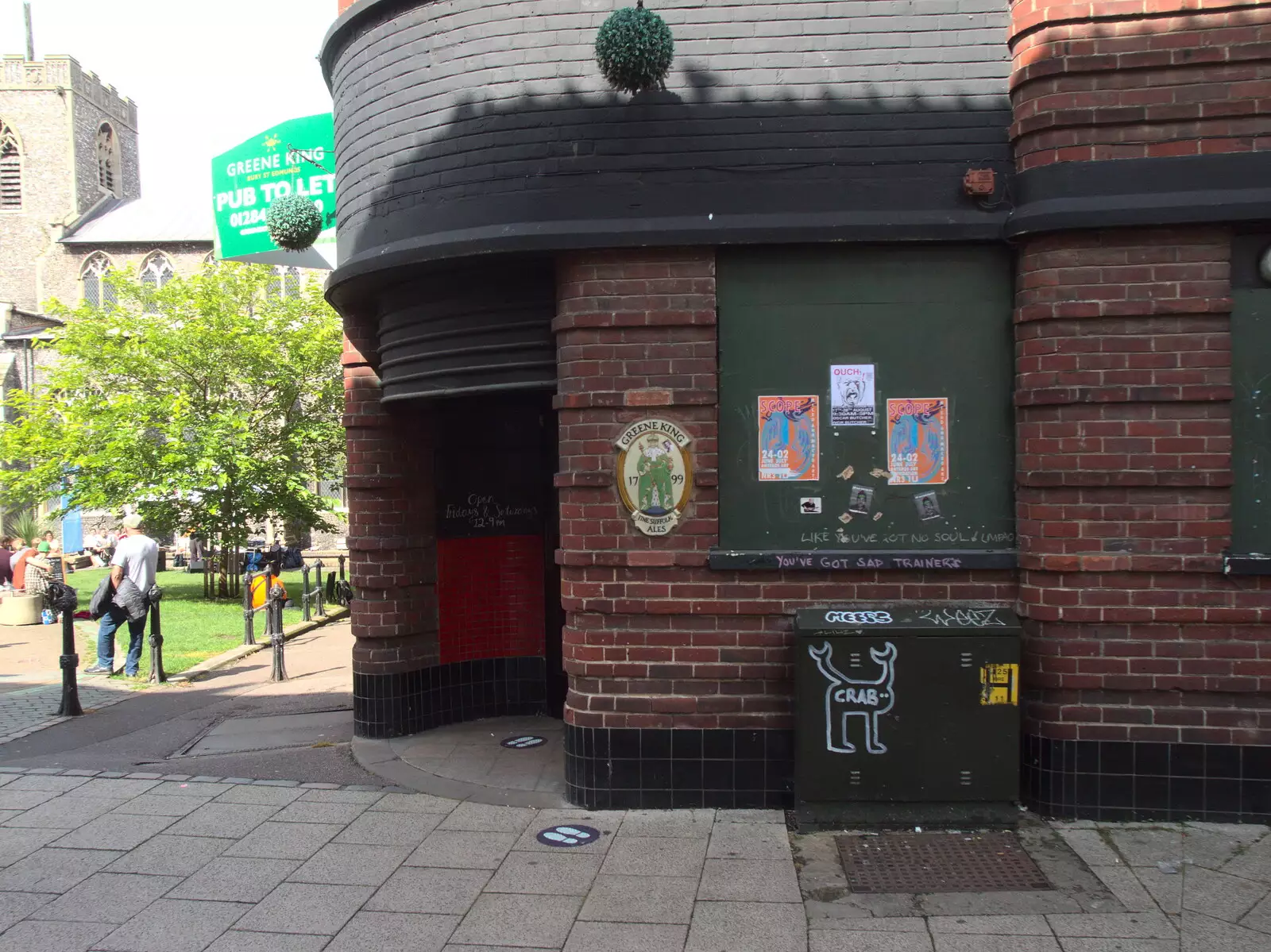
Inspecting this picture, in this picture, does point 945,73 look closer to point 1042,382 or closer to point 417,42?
point 1042,382

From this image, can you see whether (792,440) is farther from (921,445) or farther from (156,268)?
(156,268)

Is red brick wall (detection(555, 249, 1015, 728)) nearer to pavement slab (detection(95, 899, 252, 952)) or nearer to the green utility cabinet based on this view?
the green utility cabinet

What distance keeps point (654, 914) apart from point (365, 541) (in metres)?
3.96

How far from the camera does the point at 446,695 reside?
8117 millimetres

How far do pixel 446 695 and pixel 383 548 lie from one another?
4.61 feet

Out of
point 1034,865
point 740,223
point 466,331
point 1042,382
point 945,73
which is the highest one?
point 945,73

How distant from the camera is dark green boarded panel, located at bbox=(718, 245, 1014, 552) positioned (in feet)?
19.2

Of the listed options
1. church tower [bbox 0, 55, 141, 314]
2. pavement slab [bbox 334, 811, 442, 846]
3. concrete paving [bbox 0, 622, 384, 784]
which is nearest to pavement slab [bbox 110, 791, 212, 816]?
concrete paving [bbox 0, 622, 384, 784]

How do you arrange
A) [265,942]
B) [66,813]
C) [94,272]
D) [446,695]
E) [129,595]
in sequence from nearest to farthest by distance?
1. [265,942]
2. [66,813]
3. [446,695]
4. [129,595]
5. [94,272]

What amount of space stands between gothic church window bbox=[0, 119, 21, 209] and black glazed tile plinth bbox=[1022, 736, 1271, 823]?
6150 centimetres

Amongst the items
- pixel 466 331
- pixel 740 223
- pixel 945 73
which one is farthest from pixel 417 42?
pixel 945 73

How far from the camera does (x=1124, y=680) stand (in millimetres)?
5543

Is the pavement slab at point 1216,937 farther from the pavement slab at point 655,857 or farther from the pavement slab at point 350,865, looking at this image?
the pavement slab at point 350,865

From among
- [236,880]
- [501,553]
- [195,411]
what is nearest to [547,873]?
[236,880]
